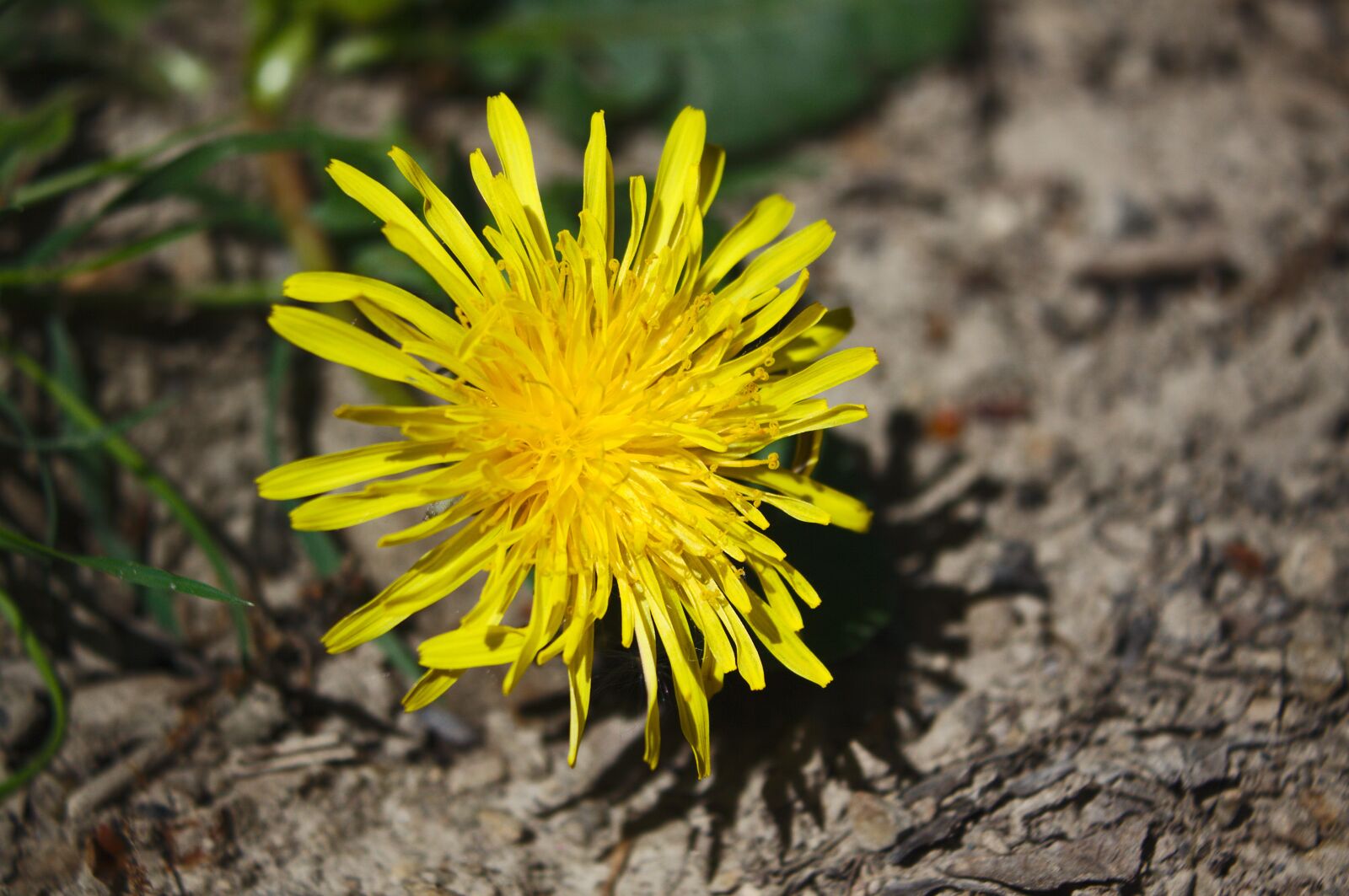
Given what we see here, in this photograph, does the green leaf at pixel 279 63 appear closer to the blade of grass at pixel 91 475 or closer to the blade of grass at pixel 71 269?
the blade of grass at pixel 71 269

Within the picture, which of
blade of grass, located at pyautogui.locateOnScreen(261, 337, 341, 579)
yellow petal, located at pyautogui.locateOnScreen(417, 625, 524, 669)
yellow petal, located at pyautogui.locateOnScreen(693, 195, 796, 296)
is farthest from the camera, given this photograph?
blade of grass, located at pyautogui.locateOnScreen(261, 337, 341, 579)

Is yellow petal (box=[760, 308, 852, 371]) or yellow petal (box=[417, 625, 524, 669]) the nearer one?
yellow petal (box=[417, 625, 524, 669])

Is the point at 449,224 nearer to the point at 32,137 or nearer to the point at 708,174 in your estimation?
the point at 708,174

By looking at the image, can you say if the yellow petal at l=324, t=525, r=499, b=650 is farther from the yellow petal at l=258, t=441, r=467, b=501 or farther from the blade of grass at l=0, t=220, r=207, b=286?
the blade of grass at l=0, t=220, r=207, b=286

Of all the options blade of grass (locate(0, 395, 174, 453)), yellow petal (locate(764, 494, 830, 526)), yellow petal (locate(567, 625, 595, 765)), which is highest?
blade of grass (locate(0, 395, 174, 453))

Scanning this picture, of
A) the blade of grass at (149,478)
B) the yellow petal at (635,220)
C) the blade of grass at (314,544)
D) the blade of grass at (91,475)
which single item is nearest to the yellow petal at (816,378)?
the yellow petal at (635,220)

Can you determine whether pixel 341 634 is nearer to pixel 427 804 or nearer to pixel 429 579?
pixel 429 579

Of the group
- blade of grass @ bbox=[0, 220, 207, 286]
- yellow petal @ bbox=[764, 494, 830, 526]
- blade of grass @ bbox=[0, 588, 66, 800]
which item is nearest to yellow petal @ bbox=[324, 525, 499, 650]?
yellow petal @ bbox=[764, 494, 830, 526]
